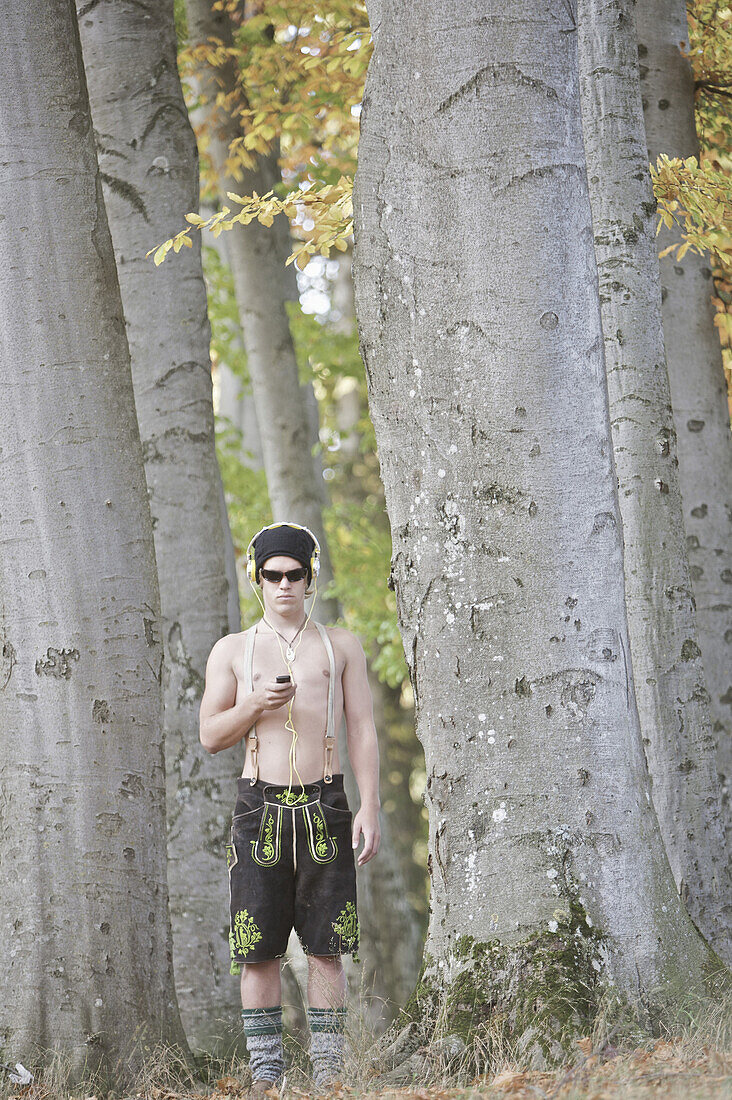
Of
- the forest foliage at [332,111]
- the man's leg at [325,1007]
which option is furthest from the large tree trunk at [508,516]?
the forest foliage at [332,111]

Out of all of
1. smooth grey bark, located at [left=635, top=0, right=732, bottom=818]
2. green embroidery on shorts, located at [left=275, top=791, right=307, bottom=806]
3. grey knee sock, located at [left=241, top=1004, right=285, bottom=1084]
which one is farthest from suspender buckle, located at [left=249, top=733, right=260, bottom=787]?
smooth grey bark, located at [left=635, top=0, right=732, bottom=818]

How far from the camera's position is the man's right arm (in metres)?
3.96

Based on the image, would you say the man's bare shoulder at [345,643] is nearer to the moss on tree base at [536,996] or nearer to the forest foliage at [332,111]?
the moss on tree base at [536,996]

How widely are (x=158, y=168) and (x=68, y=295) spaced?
8.44 feet

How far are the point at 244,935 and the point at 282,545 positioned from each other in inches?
55.1

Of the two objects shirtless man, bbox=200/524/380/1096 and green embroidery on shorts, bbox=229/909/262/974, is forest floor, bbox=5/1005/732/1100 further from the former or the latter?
green embroidery on shorts, bbox=229/909/262/974

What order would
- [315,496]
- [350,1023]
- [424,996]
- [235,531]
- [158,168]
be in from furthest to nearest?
[235,531] → [315,496] → [158,168] → [350,1023] → [424,996]

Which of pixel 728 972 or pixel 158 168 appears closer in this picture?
pixel 728 972

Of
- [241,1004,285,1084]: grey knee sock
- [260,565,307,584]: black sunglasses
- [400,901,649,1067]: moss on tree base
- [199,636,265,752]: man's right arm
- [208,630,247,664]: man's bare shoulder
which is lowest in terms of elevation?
[241,1004,285,1084]: grey knee sock

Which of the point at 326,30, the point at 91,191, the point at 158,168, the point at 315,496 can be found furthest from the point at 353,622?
the point at 91,191

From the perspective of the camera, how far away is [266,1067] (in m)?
3.90

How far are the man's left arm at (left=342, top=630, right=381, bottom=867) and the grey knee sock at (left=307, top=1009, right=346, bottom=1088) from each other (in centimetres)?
60

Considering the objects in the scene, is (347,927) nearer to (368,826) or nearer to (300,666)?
(368,826)

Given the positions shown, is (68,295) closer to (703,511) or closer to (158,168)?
(158,168)
